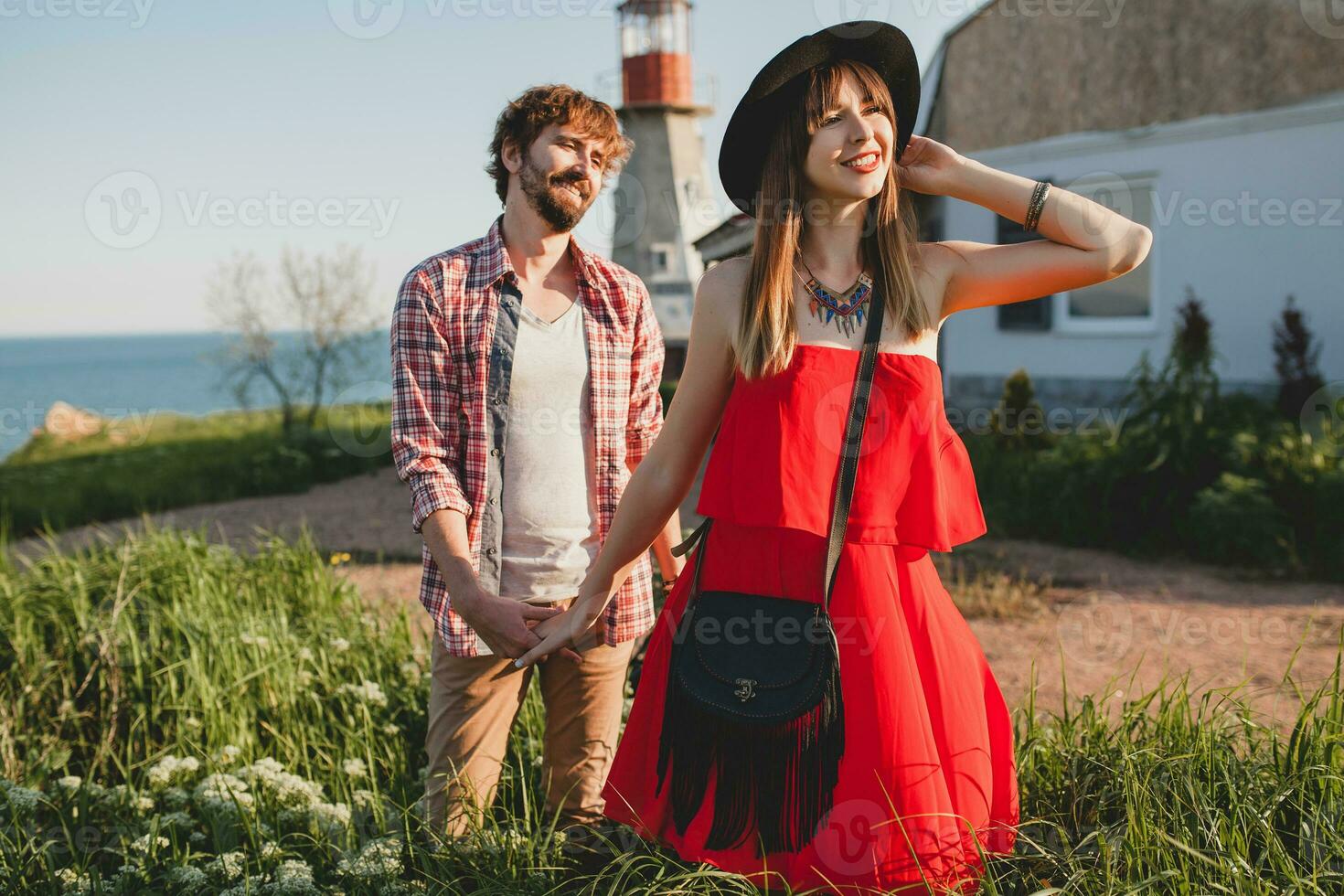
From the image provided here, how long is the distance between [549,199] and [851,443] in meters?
1.14

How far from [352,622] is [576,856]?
7.30 feet

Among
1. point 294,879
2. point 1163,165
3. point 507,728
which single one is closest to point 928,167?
point 507,728

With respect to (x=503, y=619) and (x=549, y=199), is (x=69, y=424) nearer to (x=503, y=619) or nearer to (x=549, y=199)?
(x=549, y=199)

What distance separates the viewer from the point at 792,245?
1853 mm

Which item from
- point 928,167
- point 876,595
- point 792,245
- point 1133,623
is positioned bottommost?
point 1133,623

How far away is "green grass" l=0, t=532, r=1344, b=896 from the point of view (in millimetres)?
2068

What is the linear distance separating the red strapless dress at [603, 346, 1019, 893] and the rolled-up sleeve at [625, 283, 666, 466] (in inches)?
35.9

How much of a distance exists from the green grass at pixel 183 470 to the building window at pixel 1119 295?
25.8 feet

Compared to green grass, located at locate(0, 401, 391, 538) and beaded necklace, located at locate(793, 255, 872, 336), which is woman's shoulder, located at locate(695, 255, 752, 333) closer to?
beaded necklace, located at locate(793, 255, 872, 336)

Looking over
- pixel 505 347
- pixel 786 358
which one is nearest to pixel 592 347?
pixel 505 347

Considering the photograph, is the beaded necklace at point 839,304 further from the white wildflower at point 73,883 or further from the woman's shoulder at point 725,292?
the white wildflower at point 73,883

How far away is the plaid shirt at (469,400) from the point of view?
2494 millimetres

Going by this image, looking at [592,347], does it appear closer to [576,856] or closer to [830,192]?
[830,192]

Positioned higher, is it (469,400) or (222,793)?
(469,400)
